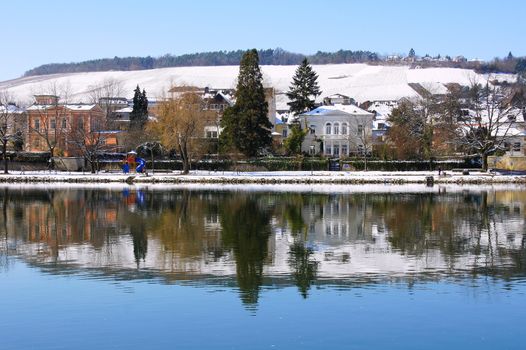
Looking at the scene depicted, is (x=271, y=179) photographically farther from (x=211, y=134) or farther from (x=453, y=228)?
(x=453, y=228)

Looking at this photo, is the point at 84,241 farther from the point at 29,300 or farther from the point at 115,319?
the point at 115,319

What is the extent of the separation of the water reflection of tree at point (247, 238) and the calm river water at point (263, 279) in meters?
0.06

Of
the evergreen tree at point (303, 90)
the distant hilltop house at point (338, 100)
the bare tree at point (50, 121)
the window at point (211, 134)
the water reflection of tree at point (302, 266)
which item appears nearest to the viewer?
the water reflection of tree at point (302, 266)

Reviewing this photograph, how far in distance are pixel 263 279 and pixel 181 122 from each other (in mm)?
48561

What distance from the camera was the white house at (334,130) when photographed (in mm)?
90000

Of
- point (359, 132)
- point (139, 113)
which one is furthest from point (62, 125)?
point (359, 132)

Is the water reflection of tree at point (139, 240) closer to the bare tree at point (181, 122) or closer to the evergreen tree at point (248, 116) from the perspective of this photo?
the bare tree at point (181, 122)

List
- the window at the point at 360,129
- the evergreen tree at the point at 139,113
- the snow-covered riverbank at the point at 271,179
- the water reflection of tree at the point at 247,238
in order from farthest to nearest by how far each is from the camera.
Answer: the window at the point at 360,129, the evergreen tree at the point at 139,113, the snow-covered riverbank at the point at 271,179, the water reflection of tree at the point at 247,238

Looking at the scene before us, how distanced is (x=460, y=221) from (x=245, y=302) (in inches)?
683

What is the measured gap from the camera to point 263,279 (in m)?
18.5

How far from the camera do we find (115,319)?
49.0 ft

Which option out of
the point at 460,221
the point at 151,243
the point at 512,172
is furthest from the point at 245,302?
the point at 512,172

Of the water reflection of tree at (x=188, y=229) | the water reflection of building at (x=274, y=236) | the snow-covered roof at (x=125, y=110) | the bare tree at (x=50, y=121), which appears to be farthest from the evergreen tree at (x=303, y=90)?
the water reflection of tree at (x=188, y=229)

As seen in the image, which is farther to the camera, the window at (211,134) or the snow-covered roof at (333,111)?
the snow-covered roof at (333,111)
